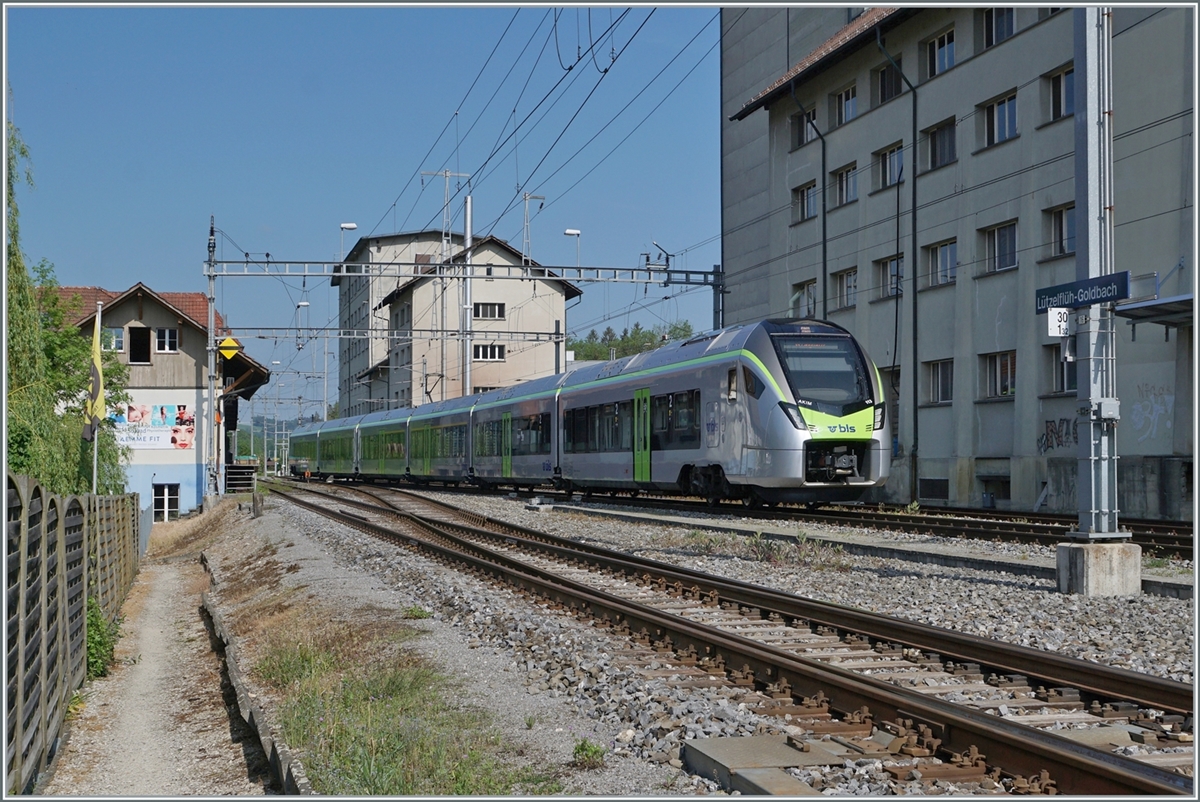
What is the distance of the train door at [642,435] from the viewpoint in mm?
23422

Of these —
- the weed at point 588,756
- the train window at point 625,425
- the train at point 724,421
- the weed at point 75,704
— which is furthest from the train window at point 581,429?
the weed at point 588,756

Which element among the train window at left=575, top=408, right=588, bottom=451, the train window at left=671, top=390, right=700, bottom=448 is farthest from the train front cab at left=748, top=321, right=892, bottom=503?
the train window at left=575, top=408, right=588, bottom=451

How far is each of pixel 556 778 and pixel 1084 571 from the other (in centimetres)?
699

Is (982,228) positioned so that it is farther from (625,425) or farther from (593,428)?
(593,428)

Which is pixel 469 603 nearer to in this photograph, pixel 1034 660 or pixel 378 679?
pixel 378 679

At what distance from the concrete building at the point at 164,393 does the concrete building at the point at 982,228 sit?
68.0 ft

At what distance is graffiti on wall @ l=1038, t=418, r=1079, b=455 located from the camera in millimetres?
23938

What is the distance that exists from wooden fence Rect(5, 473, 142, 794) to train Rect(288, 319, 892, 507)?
36.5 ft

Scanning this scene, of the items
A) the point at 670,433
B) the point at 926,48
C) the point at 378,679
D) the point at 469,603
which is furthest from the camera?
the point at 926,48

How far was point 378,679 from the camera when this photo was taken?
26.4 feet

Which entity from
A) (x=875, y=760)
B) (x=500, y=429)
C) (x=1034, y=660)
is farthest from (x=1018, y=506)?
(x=875, y=760)

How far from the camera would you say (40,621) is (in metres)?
7.02

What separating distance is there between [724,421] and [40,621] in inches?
556

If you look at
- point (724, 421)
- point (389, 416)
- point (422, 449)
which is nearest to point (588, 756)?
point (724, 421)
